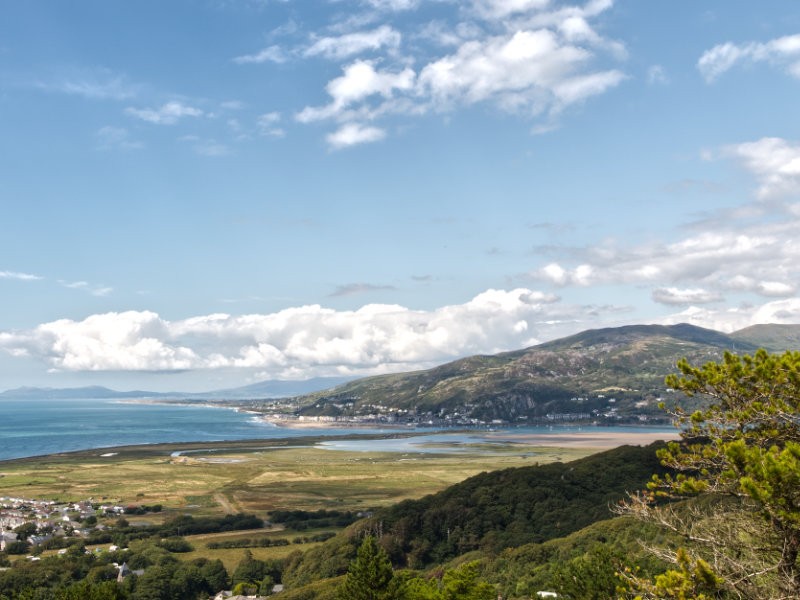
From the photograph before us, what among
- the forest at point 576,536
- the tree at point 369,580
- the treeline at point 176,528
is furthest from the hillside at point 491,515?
the tree at point 369,580

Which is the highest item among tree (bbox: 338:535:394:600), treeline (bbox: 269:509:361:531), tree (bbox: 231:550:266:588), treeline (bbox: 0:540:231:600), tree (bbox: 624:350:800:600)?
tree (bbox: 624:350:800:600)

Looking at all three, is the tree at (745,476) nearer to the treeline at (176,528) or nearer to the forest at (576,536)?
the forest at (576,536)

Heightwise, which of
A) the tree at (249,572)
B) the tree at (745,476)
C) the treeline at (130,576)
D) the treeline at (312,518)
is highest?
the tree at (745,476)

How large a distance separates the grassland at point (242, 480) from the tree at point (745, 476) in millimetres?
110102

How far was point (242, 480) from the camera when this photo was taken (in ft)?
512

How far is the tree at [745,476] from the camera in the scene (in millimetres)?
14109

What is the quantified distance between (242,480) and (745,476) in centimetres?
15504

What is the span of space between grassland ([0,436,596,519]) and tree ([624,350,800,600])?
11010cm

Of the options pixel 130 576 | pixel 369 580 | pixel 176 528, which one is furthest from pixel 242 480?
pixel 369 580

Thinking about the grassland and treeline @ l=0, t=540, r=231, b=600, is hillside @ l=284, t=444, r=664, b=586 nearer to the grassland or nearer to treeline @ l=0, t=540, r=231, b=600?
treeline @ l=0, t=540, r=231, b=600

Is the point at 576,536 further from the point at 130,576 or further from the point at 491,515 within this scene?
the point at 130,576

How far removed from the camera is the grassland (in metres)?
129

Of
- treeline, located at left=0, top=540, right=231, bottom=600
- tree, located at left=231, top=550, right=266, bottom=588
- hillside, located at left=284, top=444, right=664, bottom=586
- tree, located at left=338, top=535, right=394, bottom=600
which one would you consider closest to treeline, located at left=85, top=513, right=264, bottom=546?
treeline, located at left=0, top=540, right=231, bottom=600

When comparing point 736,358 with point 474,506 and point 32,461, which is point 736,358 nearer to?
point 474,506
